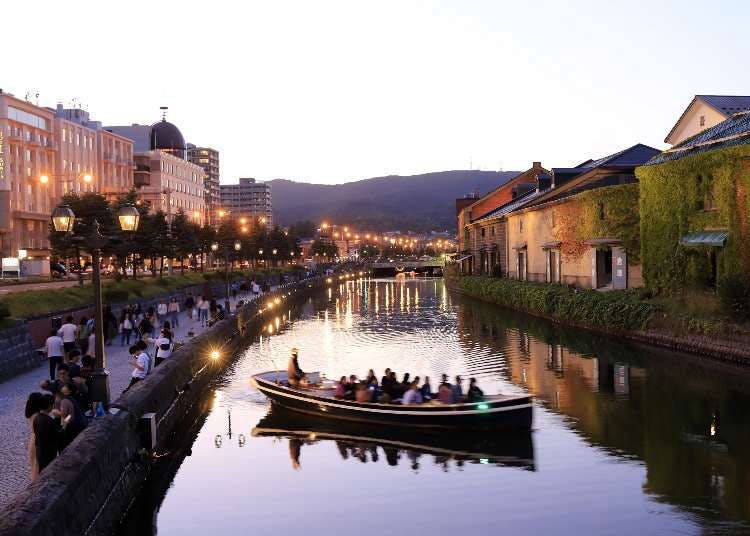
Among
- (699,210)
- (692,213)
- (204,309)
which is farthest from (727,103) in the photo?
(204,309)

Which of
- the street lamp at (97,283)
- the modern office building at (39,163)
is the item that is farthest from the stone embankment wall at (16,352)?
the modern office building at (39,163)

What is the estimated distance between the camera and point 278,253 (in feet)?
425

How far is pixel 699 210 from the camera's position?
3734cm

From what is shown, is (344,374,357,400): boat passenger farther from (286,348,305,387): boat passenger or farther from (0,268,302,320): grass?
(0,268,302,320): grass

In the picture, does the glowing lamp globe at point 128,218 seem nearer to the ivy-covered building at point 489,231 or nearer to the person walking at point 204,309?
the person walking at point 204,309

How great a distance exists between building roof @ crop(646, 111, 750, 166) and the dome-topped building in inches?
4918

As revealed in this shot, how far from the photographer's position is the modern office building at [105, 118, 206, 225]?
127 meters

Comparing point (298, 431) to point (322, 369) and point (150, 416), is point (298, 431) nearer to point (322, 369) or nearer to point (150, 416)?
point (150, 416)

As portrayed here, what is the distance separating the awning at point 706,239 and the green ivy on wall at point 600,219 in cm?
775

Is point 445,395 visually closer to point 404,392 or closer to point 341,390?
point 404,392

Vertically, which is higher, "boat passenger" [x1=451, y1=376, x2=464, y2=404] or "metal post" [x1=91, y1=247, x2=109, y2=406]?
"metal post" [x1=91, y1=247, x2=109, y2=406]

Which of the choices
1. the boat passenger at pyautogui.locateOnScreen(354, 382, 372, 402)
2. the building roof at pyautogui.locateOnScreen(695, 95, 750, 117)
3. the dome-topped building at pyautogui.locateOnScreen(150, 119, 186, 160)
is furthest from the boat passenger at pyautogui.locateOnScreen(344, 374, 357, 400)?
the dome-topped building at pyautogui.locateOnScreen(150, 119, 186, 160)

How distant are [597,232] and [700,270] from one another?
12192 millimetres

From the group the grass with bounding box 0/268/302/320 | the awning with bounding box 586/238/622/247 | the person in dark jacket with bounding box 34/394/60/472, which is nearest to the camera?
the person in dark jacket with bounding box 34/394/60/472
